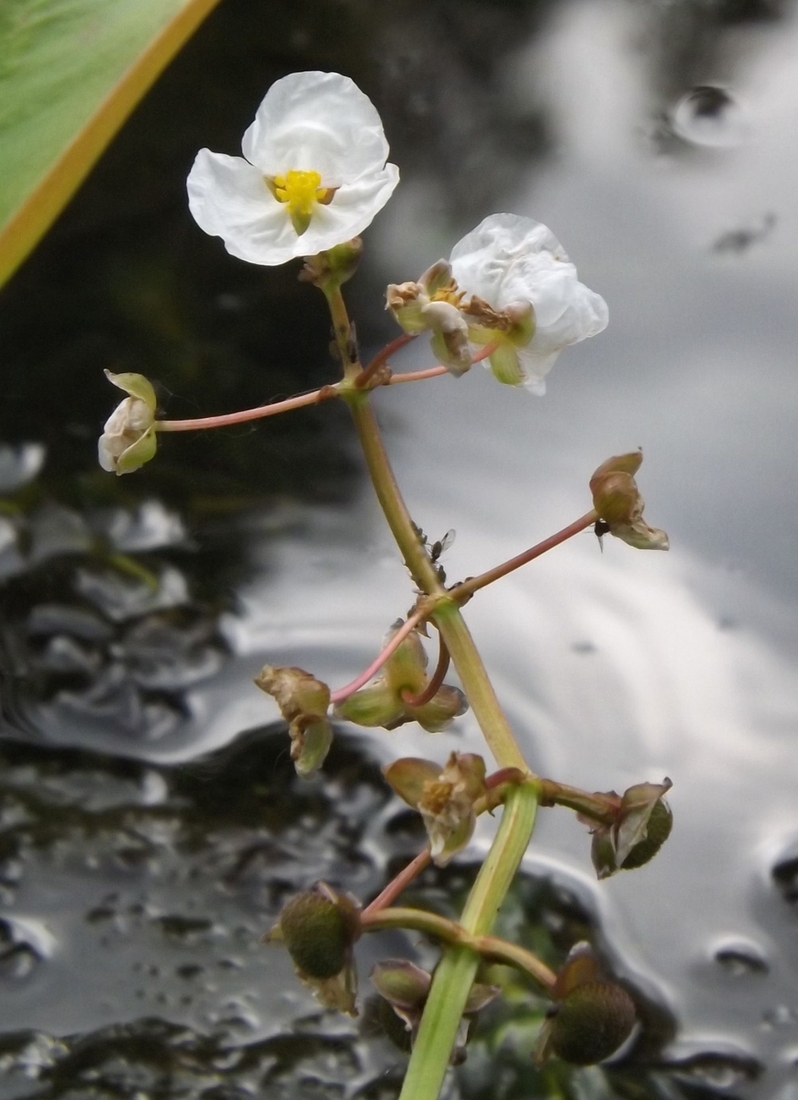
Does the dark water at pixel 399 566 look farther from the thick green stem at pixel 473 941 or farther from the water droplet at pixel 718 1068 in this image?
the thick green stem at pixel 473 941

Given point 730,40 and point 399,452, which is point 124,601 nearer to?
point 399,452

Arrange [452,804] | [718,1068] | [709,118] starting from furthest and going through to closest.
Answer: [709,118]
[718,1068]
[452,804]

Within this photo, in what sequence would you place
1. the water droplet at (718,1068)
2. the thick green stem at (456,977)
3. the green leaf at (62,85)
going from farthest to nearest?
the green leaf at (62,85)
the water droplet at (718,1068)
the thick green stem at (456,977)

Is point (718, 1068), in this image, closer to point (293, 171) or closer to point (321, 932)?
point (321, 932)

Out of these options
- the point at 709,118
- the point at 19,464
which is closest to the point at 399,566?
the point at 19,464

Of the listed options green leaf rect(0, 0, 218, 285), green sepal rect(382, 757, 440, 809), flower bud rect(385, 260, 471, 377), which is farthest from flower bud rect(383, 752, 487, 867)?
green leaf rect(0, 0, 218, 285)

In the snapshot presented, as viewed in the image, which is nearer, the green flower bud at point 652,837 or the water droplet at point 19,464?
Result: the green flower bud at point 652,837

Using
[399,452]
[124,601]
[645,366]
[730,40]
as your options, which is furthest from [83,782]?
[730,40]

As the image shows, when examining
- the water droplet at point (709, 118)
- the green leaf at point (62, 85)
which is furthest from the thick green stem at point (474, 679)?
the water droplet at point (709, 118)
